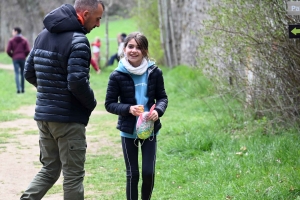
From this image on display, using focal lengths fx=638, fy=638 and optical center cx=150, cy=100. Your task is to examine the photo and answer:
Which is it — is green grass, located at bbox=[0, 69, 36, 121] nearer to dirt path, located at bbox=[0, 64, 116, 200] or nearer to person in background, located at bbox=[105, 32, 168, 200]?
dirt path, located at bbox=[0, 64, 116, 200]

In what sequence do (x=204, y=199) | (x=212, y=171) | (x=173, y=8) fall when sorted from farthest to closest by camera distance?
(x=173, y=8)
(x=212, y=171)
(x=204, y=199)

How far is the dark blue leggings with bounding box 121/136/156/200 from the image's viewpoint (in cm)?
552

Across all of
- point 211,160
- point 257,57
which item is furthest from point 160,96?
point 257,57

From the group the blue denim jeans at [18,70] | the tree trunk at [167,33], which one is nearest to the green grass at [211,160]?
the blue denim jeans at [18,70]

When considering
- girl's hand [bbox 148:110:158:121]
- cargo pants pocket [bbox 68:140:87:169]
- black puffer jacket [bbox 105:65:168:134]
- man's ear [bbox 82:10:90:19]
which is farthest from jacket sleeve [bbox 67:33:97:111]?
girl's hand [bbox 148:110:158:121]

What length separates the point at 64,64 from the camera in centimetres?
504

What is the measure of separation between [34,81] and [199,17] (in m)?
12.5

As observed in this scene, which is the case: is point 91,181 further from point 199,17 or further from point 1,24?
point 1,24

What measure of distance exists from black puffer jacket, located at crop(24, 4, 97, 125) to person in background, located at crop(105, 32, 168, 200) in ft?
1.42

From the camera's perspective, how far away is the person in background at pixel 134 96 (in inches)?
217

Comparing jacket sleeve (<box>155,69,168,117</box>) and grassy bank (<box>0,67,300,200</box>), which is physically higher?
jacket sleeve (<box>155,69,168,117</box>)

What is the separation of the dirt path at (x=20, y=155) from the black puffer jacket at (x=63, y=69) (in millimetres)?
1854

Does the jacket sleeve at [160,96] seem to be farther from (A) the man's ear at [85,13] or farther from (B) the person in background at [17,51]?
(B) the person in background at [17,51]

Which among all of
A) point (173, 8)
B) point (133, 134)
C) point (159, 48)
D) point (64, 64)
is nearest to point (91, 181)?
point (133, 134)
